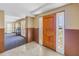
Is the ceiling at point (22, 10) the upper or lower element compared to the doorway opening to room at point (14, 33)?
upper

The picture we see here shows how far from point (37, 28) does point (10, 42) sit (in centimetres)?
74

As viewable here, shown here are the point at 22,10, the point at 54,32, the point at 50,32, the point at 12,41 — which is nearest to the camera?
the point at 22,10

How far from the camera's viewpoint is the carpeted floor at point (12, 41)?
2.46 meters

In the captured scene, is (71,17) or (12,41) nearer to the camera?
(71,17)

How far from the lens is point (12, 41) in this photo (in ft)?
8.86

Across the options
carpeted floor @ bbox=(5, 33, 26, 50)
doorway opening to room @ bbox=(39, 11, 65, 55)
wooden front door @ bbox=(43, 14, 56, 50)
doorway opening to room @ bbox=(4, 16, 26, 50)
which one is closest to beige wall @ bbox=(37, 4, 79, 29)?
doorway opening to room @ bbox=(39, 11, 65, 55)

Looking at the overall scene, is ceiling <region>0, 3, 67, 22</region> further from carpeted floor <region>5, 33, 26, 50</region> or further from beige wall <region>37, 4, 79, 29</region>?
carpeted floor <region>5, 33, 26, 50</region>

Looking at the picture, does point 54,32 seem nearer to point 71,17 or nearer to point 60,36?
point 60,36

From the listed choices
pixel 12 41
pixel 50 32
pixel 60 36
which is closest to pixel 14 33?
pixel 12 41

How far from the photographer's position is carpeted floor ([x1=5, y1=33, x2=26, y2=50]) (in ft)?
8.08

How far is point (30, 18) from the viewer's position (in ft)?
8.32

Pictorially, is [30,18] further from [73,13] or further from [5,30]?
[73,13]

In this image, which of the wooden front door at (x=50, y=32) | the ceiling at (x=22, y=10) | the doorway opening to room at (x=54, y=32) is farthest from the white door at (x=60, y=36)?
the ceiling at (x=22, y=10)

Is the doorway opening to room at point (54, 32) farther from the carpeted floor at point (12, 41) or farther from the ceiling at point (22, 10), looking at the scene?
the carpeted floor at point (12, 41)
